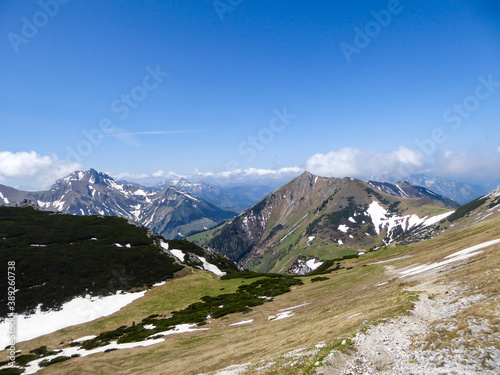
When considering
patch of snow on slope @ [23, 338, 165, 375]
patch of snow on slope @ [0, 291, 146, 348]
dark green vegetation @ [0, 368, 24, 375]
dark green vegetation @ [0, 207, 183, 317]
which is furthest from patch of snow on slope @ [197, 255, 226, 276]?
dark green vegetation @ [0, 368, 24, 375]

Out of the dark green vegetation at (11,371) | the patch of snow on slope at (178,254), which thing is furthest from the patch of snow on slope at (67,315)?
the patch of snow on slope at (178,254)

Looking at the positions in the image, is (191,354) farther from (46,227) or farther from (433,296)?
(46,227)

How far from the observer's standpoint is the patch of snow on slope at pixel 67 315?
2045 inches

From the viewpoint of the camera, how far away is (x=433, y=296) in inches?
835

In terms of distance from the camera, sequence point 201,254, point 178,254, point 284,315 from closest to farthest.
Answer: point 284,315
point 178,254
point 201,254

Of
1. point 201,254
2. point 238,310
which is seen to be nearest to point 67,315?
point 238,310

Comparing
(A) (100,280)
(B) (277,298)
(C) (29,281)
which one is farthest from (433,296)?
(C) (29,281)

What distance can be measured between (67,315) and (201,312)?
37.4m

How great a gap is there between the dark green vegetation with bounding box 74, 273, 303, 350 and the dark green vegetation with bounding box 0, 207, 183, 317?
86.6 feet

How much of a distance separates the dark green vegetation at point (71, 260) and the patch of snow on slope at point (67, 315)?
106 inches

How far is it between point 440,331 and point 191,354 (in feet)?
85.2

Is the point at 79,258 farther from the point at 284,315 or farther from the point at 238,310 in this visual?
the point at 284,315

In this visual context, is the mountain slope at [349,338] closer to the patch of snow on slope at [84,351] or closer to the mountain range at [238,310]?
the mountain range at [238,310]

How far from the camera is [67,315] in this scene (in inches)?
2270
